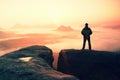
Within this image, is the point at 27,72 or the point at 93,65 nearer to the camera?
the point at 27,72

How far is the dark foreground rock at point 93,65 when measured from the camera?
73.4 ft

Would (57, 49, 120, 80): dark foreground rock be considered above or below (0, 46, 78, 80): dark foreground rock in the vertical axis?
below

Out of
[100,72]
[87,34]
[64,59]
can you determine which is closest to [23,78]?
[100,72]

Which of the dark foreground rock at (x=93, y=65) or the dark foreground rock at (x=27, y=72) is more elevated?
the dark foreground rock at (x=27, y=72)

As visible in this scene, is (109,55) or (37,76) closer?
(37,76)

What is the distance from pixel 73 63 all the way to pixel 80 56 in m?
0.89

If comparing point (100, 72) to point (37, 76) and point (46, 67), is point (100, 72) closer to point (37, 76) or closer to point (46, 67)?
point (46, 67)

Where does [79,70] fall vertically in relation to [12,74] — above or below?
below

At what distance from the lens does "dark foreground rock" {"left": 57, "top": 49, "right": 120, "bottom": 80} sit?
2238 cm

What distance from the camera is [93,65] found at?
74.7 feet

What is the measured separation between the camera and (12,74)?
13.3m

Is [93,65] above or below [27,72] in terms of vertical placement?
below

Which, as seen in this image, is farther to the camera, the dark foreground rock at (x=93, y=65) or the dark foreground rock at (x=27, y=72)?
the dark foreground rock at (x=93, y=65)

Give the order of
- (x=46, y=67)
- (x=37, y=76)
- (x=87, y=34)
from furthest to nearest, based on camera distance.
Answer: (x=87, y=34) < (x=46, y=67) < (x=37, y=76)
